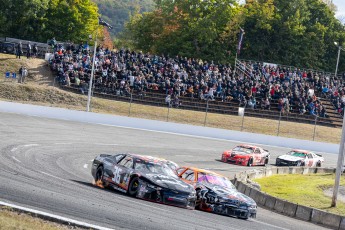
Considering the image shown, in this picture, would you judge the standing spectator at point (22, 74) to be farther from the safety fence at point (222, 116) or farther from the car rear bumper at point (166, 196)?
the car rear bumper at point (166, 196)

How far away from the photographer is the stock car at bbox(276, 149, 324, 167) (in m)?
39.6

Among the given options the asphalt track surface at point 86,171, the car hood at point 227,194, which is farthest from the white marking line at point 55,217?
the car hood at point 227,194

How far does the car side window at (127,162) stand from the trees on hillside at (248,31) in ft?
171

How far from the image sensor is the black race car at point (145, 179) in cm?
1870

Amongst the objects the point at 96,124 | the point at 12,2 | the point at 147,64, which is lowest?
the point at 96,124

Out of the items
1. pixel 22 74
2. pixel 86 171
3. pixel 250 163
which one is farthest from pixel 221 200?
pixel 22 74

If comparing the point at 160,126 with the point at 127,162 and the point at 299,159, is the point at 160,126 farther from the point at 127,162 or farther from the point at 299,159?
the point at 127,162

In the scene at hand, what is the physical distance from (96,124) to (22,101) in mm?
5551

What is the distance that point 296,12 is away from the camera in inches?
3130

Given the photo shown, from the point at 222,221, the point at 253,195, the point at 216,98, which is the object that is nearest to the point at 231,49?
the point at 216,98

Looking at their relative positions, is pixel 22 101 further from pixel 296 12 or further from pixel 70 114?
pixel 296 12

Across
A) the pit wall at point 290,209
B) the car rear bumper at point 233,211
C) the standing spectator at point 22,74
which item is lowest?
the pit wall at point 290,209

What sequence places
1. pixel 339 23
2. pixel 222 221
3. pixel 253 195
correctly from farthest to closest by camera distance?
pixel 339 23 < pixel 253 195 < pixel 222 221

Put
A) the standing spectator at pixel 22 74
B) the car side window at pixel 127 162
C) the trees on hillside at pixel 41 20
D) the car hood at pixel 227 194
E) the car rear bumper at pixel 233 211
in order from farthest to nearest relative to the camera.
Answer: the trees on hillside at pixel 41 20 → the standing spectator at pixel 22 74 → the car side window at pixel 127 162 → the car hood at pixel 227 194 → the car rear bumper at pixel 233 211
